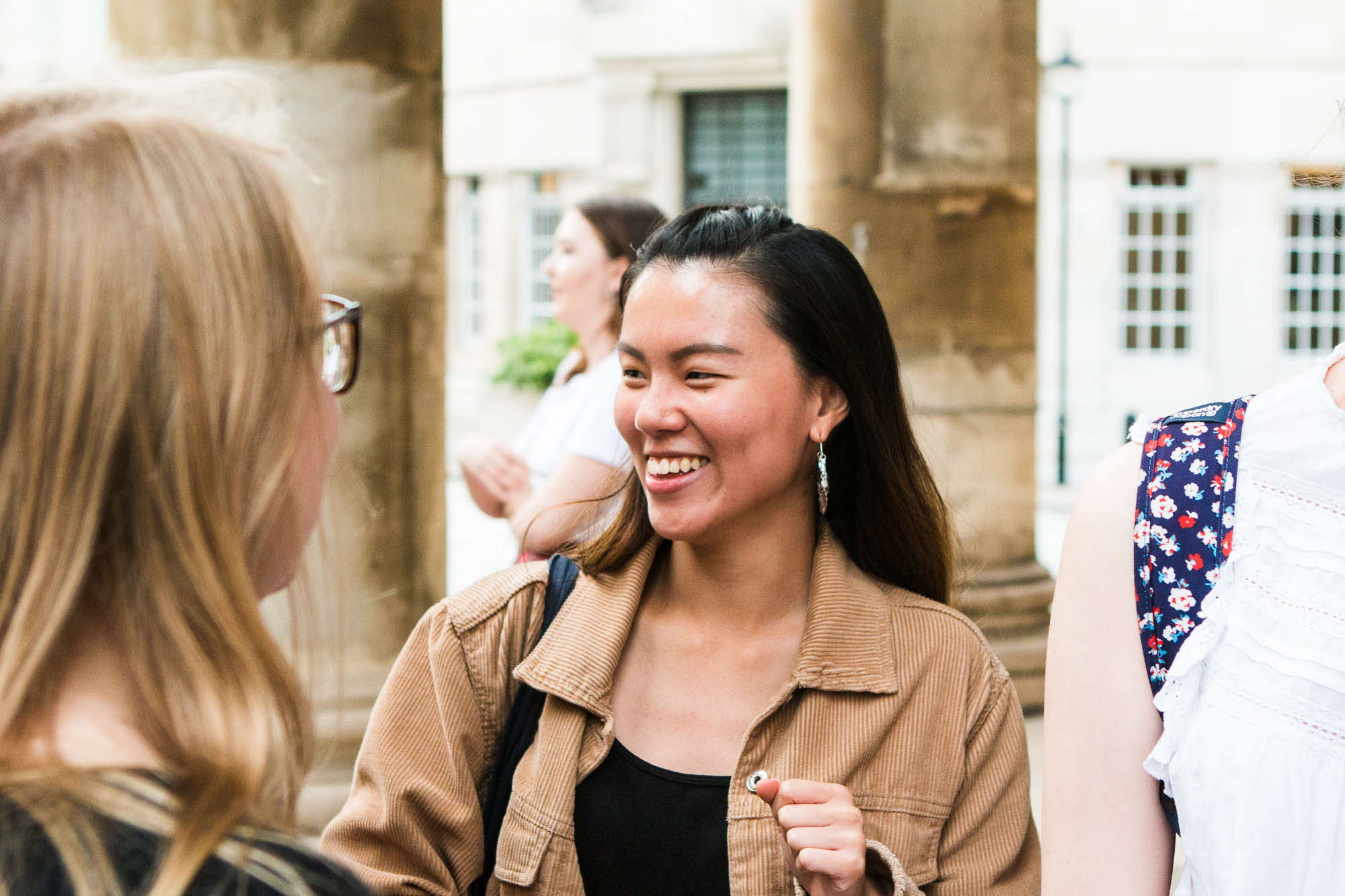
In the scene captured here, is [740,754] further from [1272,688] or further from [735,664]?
[1272,688]

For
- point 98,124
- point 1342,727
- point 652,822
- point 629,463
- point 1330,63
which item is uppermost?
point 1330,63

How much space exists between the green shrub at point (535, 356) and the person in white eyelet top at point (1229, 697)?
672 inches

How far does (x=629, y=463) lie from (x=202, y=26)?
2.15 m

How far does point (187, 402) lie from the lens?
1029 mm

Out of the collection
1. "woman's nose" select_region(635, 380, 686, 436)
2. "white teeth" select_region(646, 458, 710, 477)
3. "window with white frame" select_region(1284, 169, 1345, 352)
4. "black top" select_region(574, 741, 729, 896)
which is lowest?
"black top" select_region(574, 741, 729, 896)

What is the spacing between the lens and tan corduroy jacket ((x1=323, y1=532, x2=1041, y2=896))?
1.92 meters

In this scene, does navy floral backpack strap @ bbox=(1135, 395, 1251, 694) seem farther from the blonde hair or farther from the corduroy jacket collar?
the blonde hair

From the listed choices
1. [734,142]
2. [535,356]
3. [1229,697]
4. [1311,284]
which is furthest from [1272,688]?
[1311,284]

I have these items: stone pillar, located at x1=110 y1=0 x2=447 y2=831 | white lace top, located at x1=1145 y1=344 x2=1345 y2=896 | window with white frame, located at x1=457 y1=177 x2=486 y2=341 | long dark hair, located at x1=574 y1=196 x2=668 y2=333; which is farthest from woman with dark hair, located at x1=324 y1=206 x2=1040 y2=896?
window with white frame, located at x1=457 y1=177 x2=486 y2=341

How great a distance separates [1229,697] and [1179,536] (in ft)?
0.55

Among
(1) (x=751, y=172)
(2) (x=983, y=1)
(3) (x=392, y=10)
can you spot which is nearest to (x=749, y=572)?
(3) (x=392, y=10)

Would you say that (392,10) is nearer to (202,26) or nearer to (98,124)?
(202,26)

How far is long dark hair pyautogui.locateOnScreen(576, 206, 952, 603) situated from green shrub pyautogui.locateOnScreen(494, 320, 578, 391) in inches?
638

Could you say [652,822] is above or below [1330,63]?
below
